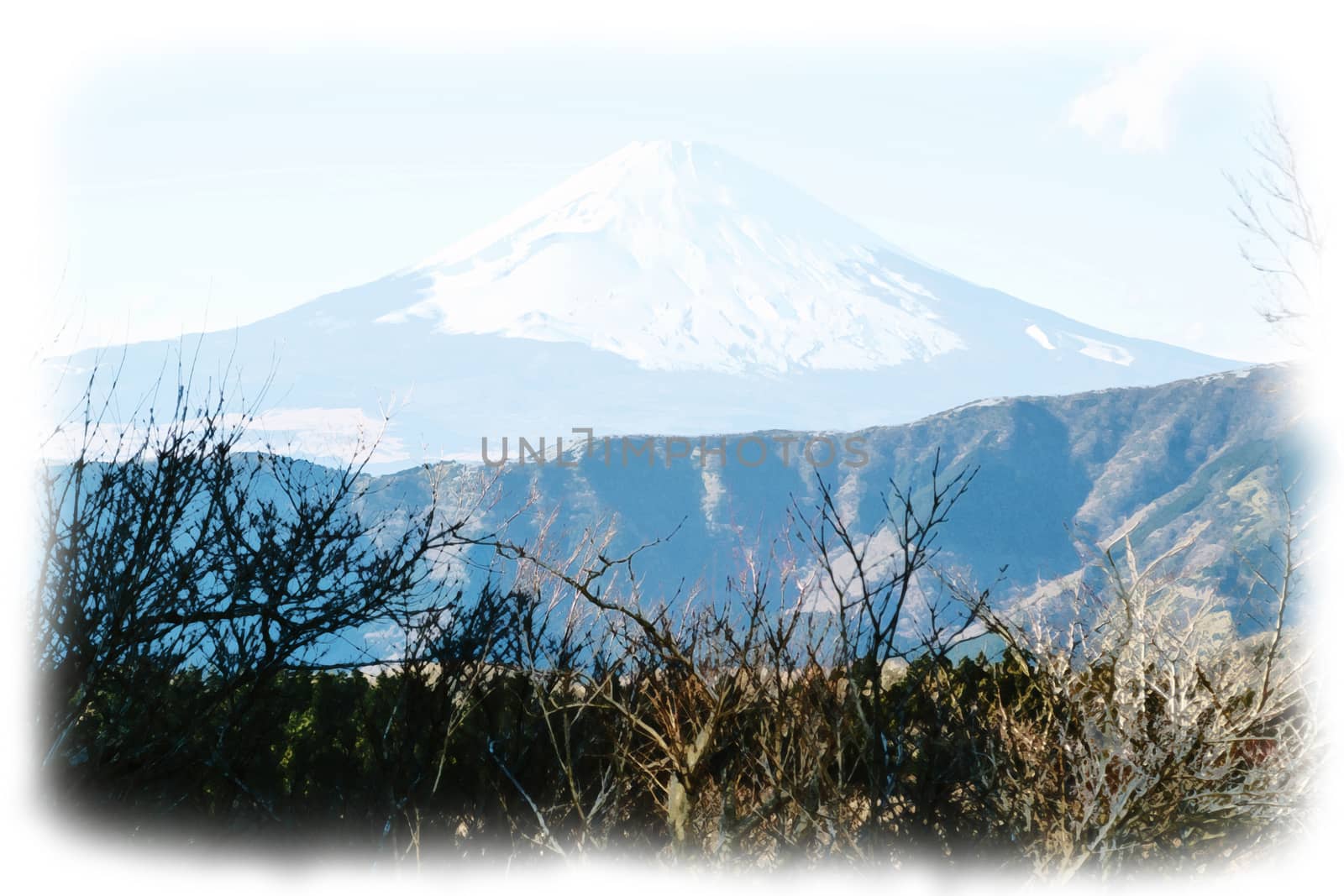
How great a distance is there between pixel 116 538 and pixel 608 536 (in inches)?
118

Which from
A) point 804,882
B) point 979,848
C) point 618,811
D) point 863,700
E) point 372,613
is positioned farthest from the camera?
point 372,613

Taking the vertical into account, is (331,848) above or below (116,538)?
below

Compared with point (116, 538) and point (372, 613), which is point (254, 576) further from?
point (116, 538)

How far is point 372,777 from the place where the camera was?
27.2 ft

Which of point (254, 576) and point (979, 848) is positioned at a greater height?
point (254, 576)

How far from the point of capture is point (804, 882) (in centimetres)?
653

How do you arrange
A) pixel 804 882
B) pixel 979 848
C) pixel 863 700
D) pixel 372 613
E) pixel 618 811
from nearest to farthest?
1. pixel 804 882
2. pixel 863 700
3. pixel 979 848
4. pixel 618 811
5. pixel 372 613

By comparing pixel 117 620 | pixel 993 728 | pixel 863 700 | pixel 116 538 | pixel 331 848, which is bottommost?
pixel 331 848

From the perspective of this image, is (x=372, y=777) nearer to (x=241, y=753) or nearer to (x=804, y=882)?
(x=241, y=753)

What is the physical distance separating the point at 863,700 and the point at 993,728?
228cm

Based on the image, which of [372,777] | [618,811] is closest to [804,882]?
[618,811]

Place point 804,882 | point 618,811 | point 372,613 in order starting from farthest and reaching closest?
point 372,613 → point 618,811 → point 804,882

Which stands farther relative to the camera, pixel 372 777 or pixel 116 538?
pixel 372 777

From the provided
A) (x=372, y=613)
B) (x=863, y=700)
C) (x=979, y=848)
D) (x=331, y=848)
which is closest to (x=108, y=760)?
(x=331, y=848)
